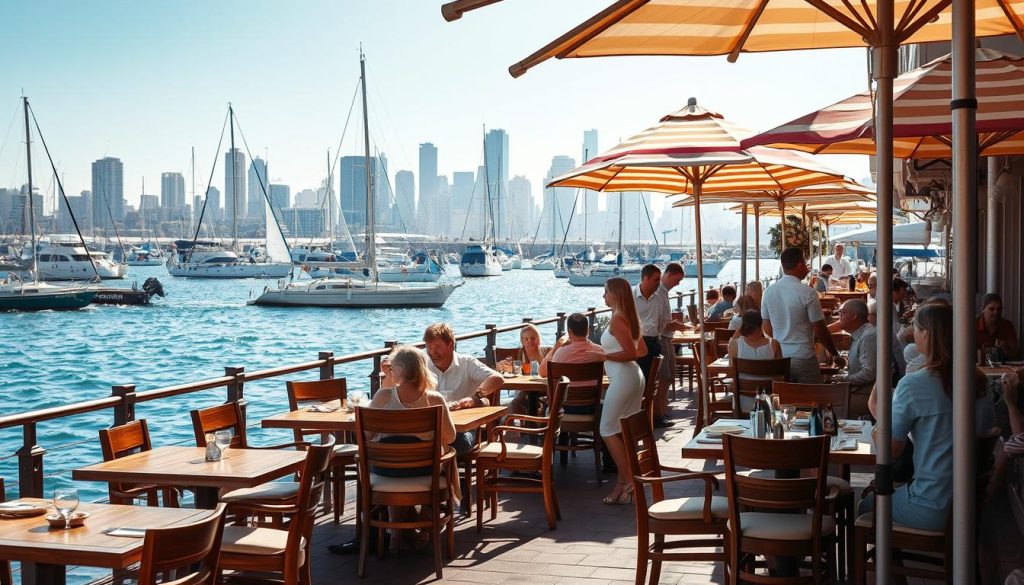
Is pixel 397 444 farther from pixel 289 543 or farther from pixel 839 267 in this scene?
pixel 839 267

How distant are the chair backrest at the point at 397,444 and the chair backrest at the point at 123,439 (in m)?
1.21

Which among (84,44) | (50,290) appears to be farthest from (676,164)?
(50,290)

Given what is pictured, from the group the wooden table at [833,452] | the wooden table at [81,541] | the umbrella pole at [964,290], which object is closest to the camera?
the umbrella pole at [964,290]

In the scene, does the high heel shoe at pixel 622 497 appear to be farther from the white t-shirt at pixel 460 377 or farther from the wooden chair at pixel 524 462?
the white t-shirt at pixel 460 377

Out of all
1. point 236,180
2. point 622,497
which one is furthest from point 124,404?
point 236,180

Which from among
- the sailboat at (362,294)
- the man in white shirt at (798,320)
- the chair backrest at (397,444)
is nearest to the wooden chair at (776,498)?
the chair backrest at (397,444)

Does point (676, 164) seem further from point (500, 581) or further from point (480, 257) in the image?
point (480, 257)

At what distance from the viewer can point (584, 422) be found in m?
9.27

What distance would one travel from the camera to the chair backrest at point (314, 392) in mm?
8414

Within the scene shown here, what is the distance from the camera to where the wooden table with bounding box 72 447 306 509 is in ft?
18.7

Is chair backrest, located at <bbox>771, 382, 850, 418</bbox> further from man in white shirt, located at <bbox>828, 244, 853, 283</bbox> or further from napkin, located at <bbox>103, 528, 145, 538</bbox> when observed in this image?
man in white shirt, located at <bbox>828, 244, 853, 283</bbox>

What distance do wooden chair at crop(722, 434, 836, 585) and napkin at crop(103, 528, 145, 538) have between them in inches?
101

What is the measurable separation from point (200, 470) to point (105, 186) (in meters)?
178

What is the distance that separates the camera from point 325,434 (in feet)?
25.9
